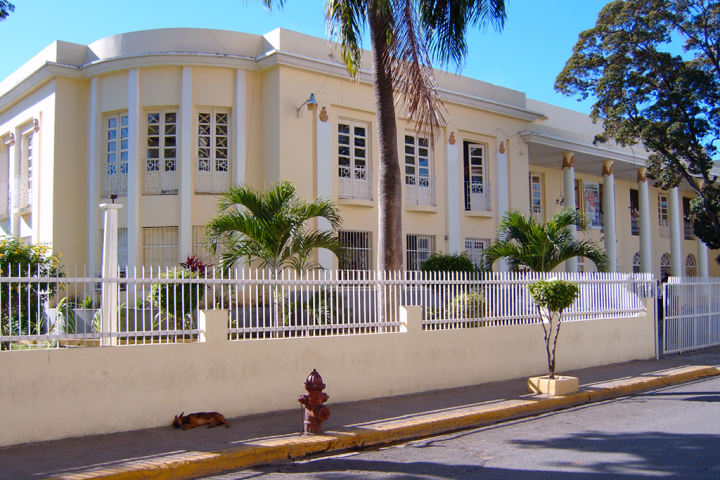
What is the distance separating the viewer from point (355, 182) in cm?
1667

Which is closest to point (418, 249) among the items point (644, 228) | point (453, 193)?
point (453, 193)

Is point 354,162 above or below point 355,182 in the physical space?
above

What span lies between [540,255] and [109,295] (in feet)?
32.2

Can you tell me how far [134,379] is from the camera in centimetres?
713

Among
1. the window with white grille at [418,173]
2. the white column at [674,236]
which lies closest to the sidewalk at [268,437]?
the window with white grille at [418,173]

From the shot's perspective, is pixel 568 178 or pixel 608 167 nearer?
pixel 568 178

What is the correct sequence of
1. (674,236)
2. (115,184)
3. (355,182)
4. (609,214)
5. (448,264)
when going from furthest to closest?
(674,236) < (609,214) < (355,182) < (448,264) < (115,184)

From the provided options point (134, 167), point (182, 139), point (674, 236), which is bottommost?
point (674, 236)

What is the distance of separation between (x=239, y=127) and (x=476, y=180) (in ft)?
25.4

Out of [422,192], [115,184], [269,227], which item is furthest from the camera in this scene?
[422,192]

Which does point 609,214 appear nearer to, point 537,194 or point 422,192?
point 537,194

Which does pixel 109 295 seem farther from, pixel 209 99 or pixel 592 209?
pixel 592 209

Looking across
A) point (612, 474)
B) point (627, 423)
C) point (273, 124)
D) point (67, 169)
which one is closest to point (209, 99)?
point (273, 124)

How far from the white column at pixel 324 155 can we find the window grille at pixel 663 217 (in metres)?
19.0
